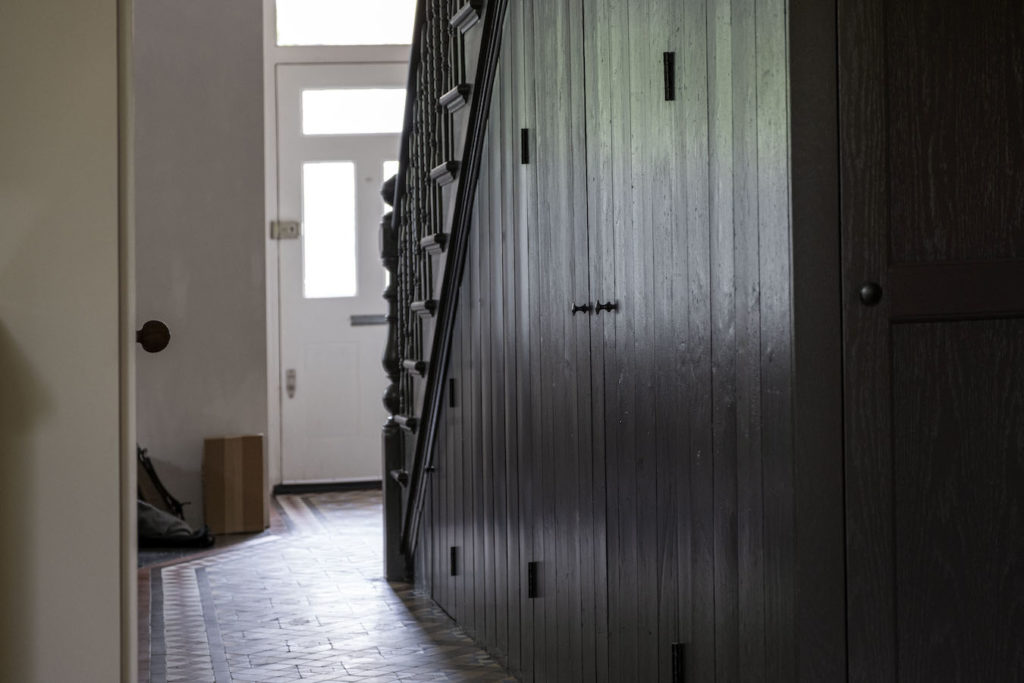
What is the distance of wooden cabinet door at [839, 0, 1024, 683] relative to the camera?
2.35 meters

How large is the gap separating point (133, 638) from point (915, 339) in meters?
1.46

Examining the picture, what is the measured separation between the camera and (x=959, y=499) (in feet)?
7.86

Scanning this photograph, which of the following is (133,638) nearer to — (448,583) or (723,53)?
(723,53)

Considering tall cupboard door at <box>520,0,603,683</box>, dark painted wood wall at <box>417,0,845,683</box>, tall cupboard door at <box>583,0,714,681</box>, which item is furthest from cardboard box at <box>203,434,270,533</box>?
tall cupboard door at <box>583,0,714,681</box>

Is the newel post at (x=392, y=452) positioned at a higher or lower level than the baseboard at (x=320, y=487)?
higher

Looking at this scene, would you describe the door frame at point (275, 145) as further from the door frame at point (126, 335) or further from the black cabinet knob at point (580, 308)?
the door frame at point (126, 335)

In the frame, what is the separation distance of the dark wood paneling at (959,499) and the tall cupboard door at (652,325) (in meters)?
0.46

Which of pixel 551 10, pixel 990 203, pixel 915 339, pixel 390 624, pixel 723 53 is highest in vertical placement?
pixel 551 10

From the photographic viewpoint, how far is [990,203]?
2414 mm

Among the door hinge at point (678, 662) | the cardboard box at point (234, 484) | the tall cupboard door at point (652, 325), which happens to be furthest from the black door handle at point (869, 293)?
the cardboard box at point (234, 484)

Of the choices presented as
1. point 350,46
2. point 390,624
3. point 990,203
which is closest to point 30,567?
point 990,203

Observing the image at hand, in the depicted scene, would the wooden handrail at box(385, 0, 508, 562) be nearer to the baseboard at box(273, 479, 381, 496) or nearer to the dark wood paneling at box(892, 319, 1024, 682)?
the dark wood paneling at box(892, 319, 1024, 682)

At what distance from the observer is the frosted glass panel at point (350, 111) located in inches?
368

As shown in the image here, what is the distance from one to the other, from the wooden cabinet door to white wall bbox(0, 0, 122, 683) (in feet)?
4.16
